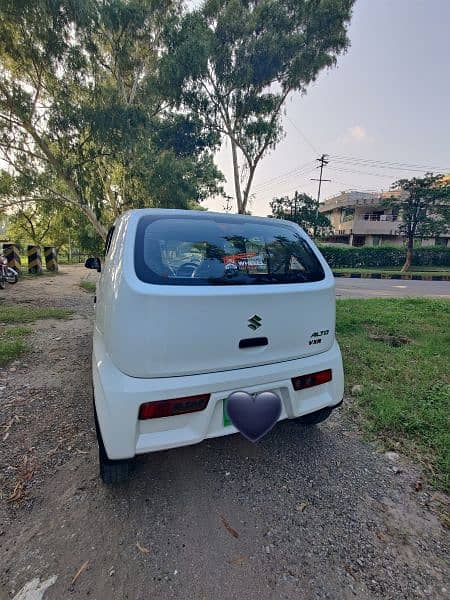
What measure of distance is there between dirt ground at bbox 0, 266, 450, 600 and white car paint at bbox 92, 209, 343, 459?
452mm

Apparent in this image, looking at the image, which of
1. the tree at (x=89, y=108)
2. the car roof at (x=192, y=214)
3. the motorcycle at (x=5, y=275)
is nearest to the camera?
the car roof at (x=192, y=214)

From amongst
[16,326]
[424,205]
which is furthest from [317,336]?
[424,205]

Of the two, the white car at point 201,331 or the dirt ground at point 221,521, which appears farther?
the white car at point 201,331

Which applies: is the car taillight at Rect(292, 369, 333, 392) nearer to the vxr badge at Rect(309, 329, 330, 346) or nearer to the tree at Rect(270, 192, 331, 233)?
the vxr badge at Rect(309, 329, 330, 346)

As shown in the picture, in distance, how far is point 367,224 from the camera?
1348 inches

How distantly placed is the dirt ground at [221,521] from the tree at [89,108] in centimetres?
814

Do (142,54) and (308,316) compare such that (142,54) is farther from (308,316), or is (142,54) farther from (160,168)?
(308,316)

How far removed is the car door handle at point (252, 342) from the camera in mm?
1625

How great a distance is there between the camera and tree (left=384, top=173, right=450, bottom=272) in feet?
66.4

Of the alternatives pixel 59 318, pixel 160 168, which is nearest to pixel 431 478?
pixel 59 318

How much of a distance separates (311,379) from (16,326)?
201 inches

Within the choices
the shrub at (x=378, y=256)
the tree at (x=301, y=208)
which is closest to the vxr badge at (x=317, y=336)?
the shrub at (x=378, y=256)

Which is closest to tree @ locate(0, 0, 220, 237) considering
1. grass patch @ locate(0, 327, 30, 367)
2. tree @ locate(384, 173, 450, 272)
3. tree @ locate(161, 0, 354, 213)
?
tree @ locate(161, 0, 354, 213)

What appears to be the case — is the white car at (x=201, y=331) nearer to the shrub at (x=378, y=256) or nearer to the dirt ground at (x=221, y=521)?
the dirt ground at (x=221, y=521)
